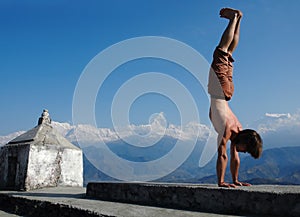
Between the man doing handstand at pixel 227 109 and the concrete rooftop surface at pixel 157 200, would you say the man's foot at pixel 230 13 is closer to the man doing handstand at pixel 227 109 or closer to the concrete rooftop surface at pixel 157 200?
the man doing handstand at pixel 227 109

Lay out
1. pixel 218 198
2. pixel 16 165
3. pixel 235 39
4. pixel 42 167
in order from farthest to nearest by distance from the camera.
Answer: pixel 16 165 → pixel 42 167 → pixel 235 39 → pixel 218 198

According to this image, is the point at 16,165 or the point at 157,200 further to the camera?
the point at 16,165

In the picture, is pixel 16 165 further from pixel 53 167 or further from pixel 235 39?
pixel 235 39

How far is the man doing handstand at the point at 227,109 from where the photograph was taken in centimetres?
489

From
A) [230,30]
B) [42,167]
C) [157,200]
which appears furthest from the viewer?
[42,167]

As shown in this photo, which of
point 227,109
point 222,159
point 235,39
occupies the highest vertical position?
point 235,39

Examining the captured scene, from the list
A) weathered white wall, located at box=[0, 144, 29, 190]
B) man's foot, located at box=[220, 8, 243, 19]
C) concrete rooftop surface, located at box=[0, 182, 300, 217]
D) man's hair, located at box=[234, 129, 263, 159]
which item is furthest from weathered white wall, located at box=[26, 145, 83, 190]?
man's foot, located at box=[220, 8, 243, 19]

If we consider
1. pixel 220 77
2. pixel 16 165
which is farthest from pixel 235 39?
pixel 16 165

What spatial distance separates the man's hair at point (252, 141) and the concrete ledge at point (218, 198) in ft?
1.81

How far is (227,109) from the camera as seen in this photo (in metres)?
5.26

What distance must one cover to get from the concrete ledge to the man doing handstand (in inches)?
17.5

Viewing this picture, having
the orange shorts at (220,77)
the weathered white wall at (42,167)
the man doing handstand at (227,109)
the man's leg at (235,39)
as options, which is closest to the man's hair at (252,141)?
the man doing handstand at (227,109)

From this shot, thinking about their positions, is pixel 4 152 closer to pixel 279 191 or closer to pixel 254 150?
pixel 254 150

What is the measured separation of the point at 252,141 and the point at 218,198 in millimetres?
1193
